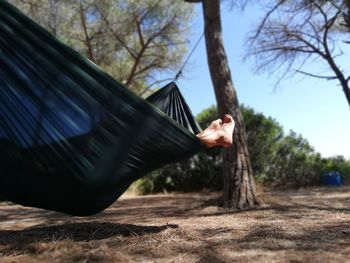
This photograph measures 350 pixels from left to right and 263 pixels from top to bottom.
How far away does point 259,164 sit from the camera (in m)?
7.08

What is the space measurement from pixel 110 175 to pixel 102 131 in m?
0.22

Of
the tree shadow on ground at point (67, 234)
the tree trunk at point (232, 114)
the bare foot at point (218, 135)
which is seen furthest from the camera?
the tree trunk at point (232, 114)

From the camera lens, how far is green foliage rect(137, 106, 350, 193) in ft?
23.1

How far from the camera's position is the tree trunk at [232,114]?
340cm

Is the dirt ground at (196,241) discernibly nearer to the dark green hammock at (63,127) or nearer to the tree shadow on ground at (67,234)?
the tree shadow on ground at (67,234)

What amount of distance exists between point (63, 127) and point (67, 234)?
0.71m

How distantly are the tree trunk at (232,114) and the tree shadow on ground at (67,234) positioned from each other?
1.09 meters

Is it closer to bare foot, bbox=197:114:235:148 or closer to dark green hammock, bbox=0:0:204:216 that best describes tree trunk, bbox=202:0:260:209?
bare foot, bbox=197:114:235:148

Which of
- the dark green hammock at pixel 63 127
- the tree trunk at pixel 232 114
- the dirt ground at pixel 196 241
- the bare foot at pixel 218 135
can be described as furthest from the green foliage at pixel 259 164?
the dark green hammock at pixel 63 127

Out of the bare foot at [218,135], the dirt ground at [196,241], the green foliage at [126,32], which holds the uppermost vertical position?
the green foliage at [126,32]

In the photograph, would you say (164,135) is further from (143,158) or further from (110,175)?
(110,175)

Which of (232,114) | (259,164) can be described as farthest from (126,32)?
(232,114)

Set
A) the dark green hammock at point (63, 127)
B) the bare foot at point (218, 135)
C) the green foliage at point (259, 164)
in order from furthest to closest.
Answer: the green foliage at point (259, 164) → the bare foot at point (218, 135) → the dark green hammock at point (63, 127)

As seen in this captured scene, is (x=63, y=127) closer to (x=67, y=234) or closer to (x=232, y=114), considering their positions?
(x=67, y=234)
